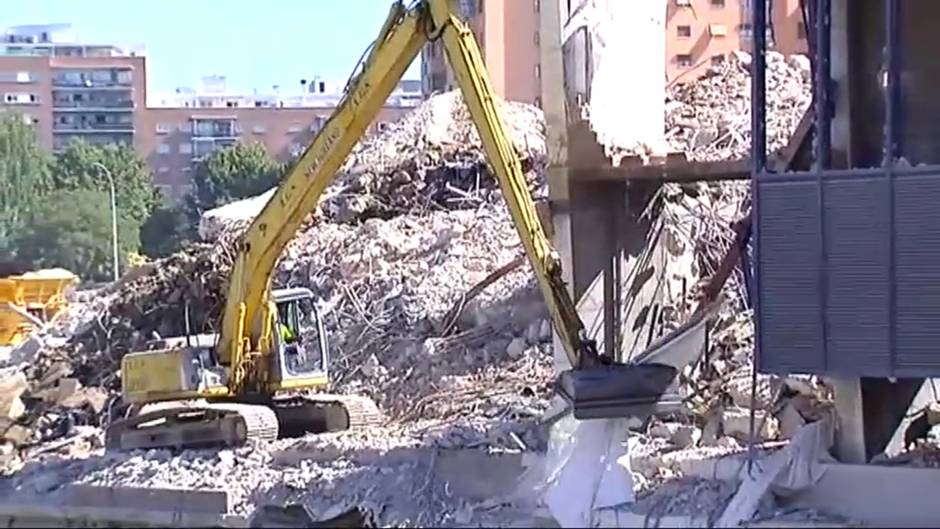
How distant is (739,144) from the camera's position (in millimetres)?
25625

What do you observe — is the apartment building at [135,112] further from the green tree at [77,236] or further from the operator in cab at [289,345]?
the operator in cab at [289,345]

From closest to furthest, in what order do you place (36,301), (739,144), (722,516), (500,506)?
(722,516) → (500,506) → (739,144) → (36,301)

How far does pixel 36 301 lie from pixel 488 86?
24.1m

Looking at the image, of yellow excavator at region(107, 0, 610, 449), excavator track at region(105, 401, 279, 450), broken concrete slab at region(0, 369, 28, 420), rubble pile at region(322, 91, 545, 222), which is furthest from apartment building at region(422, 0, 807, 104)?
excavator track at region(105, 401, 279, 450)

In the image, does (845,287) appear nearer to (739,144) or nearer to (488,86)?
(488,86)

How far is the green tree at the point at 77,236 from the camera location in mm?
78312

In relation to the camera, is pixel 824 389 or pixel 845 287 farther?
pixel 824 389

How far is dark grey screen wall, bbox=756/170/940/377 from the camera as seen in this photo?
1584 cm

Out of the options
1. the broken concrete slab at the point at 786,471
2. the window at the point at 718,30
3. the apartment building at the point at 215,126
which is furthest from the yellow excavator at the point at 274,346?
the apartment building at the point at 215,126

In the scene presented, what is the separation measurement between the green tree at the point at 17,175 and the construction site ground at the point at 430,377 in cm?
4960

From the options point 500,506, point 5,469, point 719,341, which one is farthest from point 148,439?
point 719,341

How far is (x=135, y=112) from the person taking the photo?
435 ft

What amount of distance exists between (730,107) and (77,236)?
53875 millimetres

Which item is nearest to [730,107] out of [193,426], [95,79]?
[193,426]
